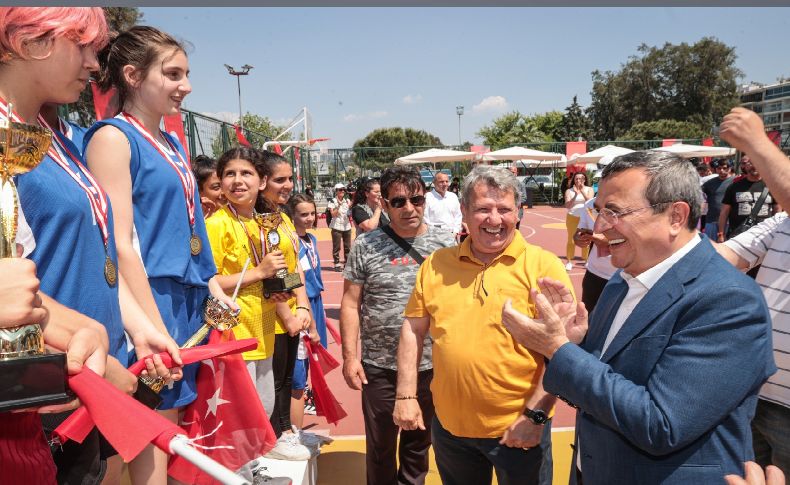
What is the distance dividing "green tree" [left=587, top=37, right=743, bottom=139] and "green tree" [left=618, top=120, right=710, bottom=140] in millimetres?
2332

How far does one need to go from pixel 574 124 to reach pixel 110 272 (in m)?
70.3

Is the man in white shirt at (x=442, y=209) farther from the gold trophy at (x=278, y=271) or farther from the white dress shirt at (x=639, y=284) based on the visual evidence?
the white dress shirt at (x=639, y=284)

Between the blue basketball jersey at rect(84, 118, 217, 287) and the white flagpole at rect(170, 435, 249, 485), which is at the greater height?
the blue basketball jersey at rect(84, 118, 217, 287)

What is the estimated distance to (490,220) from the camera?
102 inches

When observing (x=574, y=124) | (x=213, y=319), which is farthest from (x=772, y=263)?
Result: (x=574, y=124)

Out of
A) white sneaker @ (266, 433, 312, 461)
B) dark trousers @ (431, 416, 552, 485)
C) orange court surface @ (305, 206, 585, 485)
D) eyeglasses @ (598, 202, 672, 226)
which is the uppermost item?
eyeglasses @ (598, 202, 672, 226)

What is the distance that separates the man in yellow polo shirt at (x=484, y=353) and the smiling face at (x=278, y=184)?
1795mm

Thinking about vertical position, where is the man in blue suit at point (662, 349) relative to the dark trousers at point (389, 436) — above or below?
above

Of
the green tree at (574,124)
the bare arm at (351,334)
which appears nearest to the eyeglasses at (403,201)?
the bare arm at (351,334)

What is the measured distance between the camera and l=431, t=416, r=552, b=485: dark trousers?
2.49m

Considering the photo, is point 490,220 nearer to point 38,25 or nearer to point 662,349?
point 662,349

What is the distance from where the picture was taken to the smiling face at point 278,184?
4137 mm

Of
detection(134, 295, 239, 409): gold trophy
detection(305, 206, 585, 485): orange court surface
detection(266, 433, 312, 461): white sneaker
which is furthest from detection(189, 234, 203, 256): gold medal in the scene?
detection(305, 206, 585, 485): orange court surface

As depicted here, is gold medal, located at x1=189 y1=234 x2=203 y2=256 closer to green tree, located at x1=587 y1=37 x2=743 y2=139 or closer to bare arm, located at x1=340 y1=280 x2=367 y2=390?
bare arm, located at x1=340 y1=280 x2=367 y2=390
